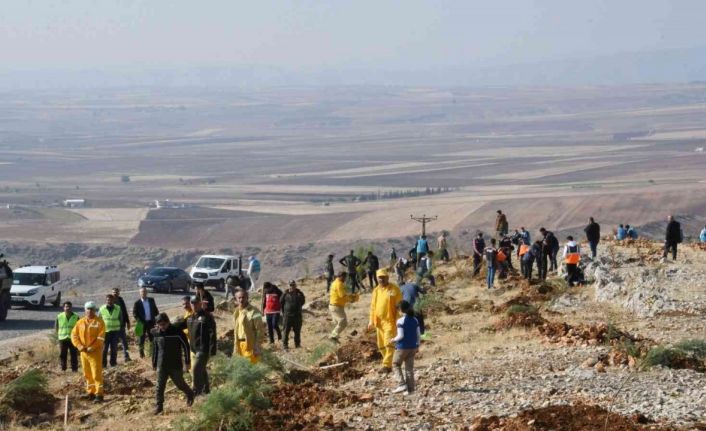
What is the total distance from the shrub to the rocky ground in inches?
7.7

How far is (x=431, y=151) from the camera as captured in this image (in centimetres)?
18875

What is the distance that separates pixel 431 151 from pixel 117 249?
112020 mm

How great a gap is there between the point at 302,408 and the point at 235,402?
3.33 ft

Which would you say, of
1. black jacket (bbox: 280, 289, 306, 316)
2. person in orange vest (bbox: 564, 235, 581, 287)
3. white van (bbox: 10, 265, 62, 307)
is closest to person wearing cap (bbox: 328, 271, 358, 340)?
black jacket (bbox: 280, 289, 306, 316)

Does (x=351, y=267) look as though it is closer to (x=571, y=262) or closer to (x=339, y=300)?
(x=571, y=262)

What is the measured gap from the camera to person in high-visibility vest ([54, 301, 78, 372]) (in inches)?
734

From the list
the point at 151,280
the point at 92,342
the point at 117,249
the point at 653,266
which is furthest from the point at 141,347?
the point at 117,249

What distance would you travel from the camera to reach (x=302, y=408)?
14.2m

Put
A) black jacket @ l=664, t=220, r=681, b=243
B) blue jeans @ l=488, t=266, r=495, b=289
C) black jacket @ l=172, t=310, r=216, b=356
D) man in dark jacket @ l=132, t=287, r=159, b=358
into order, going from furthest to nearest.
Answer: black jacket @ l=664, t=220, r=681, b=243, blue jeans @ l=488, t=266, r=495, b=289, man in dark jacket @ l=132, t=287, r=159, b=358, black jacket @ l=172, t=310, r=216, b=356

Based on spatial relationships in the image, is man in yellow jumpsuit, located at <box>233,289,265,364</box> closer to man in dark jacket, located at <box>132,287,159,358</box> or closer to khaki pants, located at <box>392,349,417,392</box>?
khaki pants, located at <box>392,349,417,392</box>

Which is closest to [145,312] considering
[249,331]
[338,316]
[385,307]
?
[338,316]

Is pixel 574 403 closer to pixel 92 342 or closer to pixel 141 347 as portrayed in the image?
pixel 92 342

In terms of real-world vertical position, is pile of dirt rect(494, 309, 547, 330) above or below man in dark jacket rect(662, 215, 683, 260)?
below

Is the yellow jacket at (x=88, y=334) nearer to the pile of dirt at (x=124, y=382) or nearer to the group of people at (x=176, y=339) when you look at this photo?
the group of people at (x=176, y=339)
